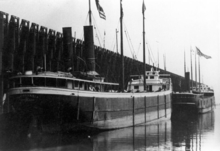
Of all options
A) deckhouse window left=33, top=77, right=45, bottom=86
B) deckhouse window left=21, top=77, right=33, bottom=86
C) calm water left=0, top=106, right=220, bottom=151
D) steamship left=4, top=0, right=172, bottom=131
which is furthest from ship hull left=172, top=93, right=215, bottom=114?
deckhouse window left=21, top=77, right=33, bottom=86

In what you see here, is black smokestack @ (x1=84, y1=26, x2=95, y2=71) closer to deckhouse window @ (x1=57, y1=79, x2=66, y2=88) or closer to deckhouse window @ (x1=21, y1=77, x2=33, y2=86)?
deckhouse window @ (x1=57, y1=79, x2=66, y2=88)

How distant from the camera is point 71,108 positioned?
21.3 m

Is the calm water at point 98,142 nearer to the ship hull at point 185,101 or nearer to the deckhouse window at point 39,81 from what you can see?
the deckhouse window at point 39,81

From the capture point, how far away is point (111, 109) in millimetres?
24891

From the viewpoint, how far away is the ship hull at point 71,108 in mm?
20094

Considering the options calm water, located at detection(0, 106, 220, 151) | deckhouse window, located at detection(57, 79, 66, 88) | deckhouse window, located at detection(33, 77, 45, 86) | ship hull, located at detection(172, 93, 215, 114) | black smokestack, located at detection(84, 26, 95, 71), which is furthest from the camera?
ship hull, located at detection(172, 93, 215, 114)

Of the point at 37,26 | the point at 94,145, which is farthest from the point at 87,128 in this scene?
the point at 37,26

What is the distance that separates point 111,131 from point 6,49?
409 inches

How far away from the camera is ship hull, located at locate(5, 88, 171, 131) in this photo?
20.1 metres

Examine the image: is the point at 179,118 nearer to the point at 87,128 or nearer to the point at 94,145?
the point at 87,128

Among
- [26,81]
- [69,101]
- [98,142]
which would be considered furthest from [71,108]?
[26,81]

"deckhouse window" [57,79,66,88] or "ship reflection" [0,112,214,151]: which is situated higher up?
"deckhouse window" [57,79,66,88]

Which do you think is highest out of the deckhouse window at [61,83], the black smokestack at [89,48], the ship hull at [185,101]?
the black smokestack at [89,48]

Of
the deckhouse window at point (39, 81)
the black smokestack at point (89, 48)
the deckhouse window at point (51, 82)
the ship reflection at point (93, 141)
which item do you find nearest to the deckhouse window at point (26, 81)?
the deckhouse window at point (39, 81)
